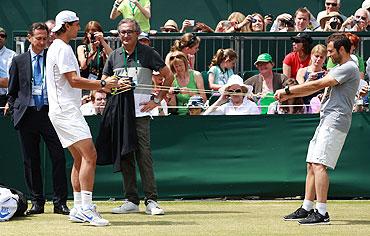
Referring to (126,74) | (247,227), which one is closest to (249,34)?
(126,74)

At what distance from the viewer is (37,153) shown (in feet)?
43.5

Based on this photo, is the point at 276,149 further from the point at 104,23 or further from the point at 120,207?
the point at 104,23

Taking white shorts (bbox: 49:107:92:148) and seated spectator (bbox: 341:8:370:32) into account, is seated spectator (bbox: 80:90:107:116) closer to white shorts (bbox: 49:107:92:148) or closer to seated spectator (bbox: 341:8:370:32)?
white shorts (bbox: 49:107:92:148)

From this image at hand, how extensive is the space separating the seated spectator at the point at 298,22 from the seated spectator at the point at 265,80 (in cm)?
188

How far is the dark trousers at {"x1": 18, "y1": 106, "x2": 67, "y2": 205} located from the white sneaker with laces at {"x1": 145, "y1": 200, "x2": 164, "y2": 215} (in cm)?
98

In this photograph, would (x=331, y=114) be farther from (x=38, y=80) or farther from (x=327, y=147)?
(x=38, y=80)

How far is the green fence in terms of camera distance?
A: 14617mm

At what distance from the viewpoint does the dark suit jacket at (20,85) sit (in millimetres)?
13062

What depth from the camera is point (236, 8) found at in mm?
20375

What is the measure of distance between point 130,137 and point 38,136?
1.23 meters

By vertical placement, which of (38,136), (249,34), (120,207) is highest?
(249,34)

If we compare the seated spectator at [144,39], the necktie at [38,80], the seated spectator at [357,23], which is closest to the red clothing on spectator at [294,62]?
the seated spectator at [357,23]

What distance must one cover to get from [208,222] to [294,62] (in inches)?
178

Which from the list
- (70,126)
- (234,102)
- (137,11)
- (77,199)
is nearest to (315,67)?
(234,102)
